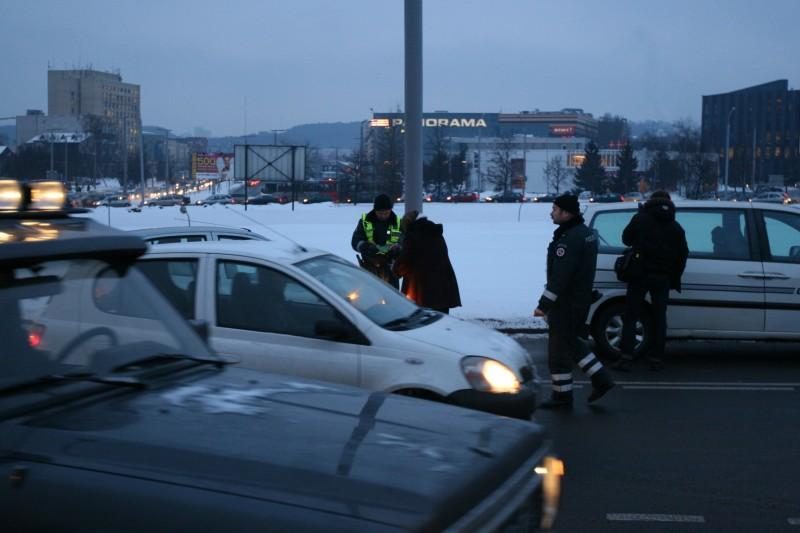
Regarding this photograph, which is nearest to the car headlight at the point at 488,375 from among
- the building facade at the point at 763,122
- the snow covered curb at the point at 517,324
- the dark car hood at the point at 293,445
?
the dark car hood at the point at 293,445

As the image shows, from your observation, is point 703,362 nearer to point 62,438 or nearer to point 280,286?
point 280,286

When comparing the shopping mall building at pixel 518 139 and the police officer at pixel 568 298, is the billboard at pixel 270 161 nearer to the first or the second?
the shopping mall building at pixel 518 139

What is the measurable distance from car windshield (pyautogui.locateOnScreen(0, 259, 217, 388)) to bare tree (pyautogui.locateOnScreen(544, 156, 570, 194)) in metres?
95.6

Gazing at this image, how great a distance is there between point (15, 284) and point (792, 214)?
33.9 ft

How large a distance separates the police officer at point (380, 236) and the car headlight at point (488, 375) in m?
5.91

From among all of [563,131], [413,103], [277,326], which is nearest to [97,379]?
[277,326]

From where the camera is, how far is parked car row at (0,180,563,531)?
8.59 ft

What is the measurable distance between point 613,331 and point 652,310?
1.99 ft

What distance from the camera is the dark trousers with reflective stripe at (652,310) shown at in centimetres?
1120

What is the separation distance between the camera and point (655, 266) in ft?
36.5

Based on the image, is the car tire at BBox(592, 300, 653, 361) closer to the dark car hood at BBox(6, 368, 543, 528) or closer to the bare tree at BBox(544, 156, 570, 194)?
the dark car hood at BBox(6, 368, 543, 528)

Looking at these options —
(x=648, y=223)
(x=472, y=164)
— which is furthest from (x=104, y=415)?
(x=472, y=164)

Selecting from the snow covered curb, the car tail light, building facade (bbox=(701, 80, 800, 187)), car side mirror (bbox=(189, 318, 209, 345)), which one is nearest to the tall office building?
the snow covered curb

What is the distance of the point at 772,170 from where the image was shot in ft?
362
